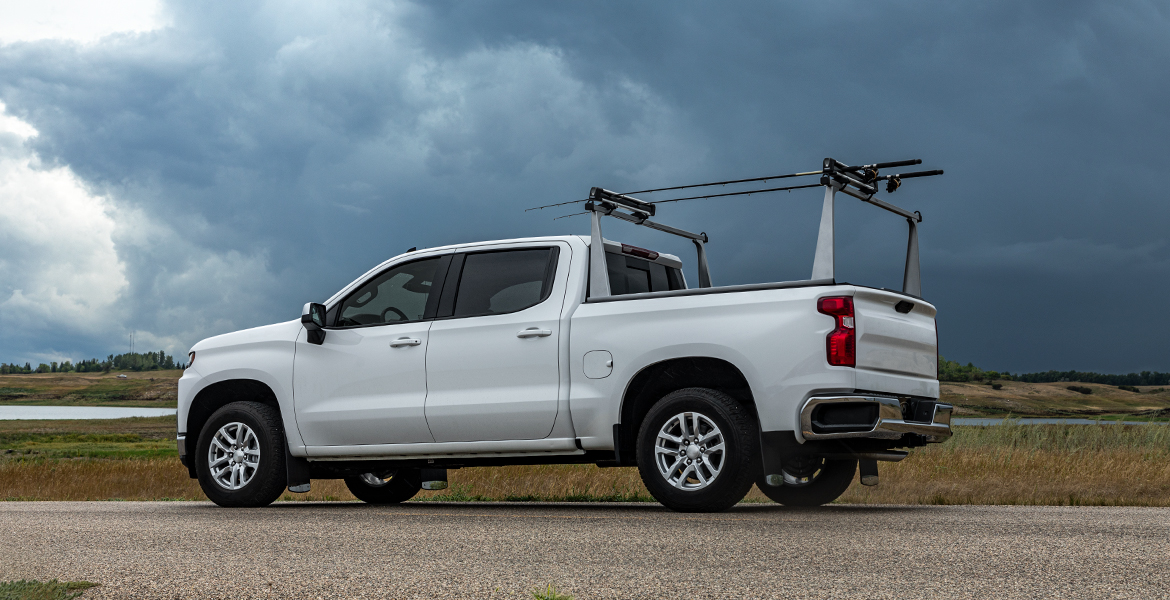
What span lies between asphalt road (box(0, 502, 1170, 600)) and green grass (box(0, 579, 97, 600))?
0.27 feet

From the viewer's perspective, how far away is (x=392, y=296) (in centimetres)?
910

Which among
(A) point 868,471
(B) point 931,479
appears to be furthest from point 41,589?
(B) point 931,479

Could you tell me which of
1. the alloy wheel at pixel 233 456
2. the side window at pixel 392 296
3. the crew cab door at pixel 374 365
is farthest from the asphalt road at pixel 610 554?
the side window at pixel 392 296

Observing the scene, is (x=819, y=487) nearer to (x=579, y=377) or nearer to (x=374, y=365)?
(x=579, y=377)

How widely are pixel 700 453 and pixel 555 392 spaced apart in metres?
1.25

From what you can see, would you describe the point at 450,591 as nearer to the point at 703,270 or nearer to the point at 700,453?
the point at 700,453

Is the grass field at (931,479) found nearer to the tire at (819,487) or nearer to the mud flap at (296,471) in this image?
the tire at (819,487)

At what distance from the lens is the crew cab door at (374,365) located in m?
8.53

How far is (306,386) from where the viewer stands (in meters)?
9.00

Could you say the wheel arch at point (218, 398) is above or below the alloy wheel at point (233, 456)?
above

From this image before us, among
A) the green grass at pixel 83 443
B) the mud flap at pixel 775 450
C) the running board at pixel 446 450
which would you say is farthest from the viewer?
the green grass at pixel 83 443

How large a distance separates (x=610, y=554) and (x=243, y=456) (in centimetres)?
502

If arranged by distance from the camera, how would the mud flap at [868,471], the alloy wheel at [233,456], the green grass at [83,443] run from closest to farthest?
the mud flap at [868,471] → the alloy wheel at [233,456] → the green grass at [83,443]

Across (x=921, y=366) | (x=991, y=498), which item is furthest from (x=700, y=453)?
(x=991, y=498)
